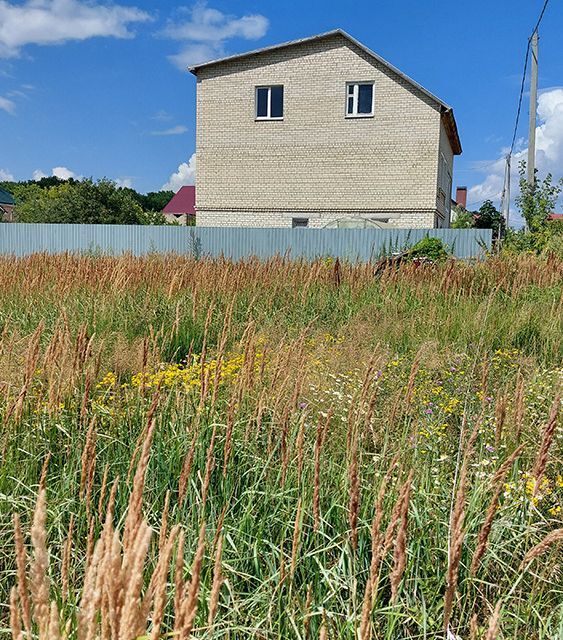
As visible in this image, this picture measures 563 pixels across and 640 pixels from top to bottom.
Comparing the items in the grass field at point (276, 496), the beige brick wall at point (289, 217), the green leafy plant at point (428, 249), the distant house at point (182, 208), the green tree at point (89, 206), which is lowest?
the grass field at point (276, 496)

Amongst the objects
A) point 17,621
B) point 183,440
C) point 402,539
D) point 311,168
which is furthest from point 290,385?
point 311,168

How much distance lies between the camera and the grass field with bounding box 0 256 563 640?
0.85m

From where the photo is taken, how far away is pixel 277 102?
807 inches

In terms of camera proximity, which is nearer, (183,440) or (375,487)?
(375,487)

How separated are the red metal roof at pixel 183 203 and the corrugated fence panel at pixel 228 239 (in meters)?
39.0

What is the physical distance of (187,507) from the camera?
1972 mm

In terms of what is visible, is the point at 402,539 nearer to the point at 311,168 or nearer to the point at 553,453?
the point at 553,453

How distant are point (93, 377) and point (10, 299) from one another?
389 centimetres

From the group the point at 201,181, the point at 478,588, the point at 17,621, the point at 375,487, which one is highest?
the point at 201,181

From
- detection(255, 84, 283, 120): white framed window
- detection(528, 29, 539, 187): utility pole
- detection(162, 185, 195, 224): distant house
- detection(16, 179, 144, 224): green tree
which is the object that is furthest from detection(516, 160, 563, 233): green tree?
detection(162, 185, 195, 224): distant house

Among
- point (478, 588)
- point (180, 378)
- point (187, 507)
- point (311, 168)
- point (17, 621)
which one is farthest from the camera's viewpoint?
point (311, 168)

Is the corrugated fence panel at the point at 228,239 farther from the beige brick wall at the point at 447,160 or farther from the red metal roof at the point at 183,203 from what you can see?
the red metal roof at the point at 183,203

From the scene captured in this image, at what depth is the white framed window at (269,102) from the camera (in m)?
20.5

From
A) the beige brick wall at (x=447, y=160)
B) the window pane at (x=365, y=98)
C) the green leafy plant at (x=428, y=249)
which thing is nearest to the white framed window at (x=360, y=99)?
the window pane at (x=365, y=98)
